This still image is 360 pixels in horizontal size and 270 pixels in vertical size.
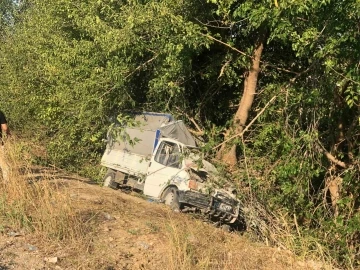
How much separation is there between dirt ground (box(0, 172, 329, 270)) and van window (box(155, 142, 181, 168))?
346cm

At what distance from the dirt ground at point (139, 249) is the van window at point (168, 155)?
3.46 meters

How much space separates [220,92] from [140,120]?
2.42m

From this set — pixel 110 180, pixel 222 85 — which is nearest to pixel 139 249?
pixel 222 85

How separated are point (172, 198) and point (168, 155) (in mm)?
1232

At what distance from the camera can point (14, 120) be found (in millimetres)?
18516

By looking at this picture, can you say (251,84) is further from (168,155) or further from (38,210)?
(38,210)

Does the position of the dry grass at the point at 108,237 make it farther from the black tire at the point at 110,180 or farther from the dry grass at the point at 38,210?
the black tire at the point at 110,180

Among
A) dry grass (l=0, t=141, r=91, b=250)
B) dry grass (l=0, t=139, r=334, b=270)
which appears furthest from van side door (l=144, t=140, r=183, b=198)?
dry grass (l=0, t=141, r=91, b=250)

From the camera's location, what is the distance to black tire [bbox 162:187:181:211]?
10.1 metres

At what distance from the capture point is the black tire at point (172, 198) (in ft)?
33.2

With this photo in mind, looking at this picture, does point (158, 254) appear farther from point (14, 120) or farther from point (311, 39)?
point (14, 120)

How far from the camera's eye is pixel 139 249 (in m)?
6.20

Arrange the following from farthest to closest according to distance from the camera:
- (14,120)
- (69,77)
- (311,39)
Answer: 1. (14,120)
2. (69,77)
3. (311,39)

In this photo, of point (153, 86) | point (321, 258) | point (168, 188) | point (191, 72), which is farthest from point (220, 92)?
point (321, 258)
